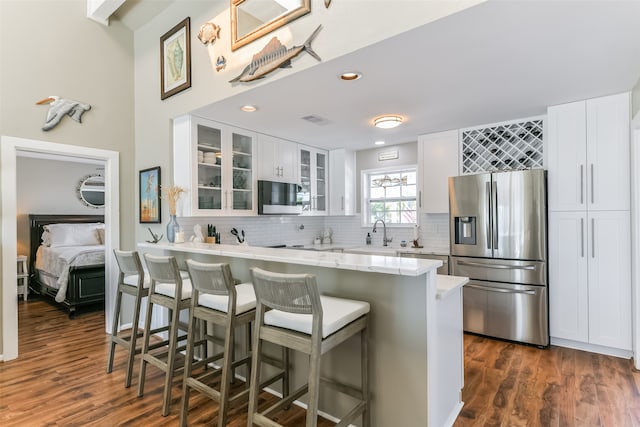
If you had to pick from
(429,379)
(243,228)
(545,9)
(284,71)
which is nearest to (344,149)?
(243,228)

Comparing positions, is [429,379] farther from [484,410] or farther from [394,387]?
[484,410]

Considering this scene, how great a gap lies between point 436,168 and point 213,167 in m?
2.75

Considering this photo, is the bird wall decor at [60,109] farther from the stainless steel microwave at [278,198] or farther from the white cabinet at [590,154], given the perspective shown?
the white cabinet at [590,154]

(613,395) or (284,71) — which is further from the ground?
(284,71)

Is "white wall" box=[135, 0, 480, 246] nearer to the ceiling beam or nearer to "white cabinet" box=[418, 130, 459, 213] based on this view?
the ceiling beam

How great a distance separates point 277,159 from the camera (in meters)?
4.57

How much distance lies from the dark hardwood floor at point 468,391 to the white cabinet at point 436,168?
1735 mm

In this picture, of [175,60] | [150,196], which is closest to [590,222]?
[175,60]

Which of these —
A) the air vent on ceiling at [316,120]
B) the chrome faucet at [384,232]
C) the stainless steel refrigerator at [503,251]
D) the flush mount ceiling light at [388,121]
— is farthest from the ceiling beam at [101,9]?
the chrome faucet at [384,232]

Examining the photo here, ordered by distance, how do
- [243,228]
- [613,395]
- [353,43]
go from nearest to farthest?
[353,43]
[613,395]
[243,228]

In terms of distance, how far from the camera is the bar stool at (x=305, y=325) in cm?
157

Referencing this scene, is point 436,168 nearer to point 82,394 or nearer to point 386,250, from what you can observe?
point 386,250

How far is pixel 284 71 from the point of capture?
2568mm

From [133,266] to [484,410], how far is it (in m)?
2.85
